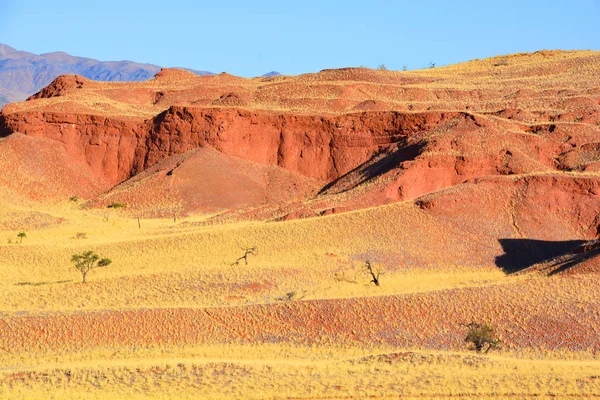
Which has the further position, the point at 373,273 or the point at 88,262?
the point at 88,262

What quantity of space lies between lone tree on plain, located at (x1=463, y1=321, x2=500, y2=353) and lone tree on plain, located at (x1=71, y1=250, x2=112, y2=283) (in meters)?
16.8

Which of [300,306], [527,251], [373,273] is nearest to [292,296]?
[300,306]

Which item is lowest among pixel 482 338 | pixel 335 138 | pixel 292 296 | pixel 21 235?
pixel 292 296

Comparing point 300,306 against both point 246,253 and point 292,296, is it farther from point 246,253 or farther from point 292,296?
point 246,253

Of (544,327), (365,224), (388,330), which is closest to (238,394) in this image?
(388,330)

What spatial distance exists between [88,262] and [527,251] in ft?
61.5

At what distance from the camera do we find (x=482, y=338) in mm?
30625

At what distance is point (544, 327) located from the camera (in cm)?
3225

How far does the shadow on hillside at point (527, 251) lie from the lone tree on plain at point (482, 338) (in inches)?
431

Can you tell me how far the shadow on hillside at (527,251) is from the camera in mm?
42594

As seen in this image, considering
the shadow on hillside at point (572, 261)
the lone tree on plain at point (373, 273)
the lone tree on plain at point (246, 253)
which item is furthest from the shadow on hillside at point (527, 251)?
the lone tree on plain at point (246, 253)

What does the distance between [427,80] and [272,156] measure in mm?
37674

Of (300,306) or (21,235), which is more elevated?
(21,235)

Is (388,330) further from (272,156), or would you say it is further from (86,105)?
(86,105)
